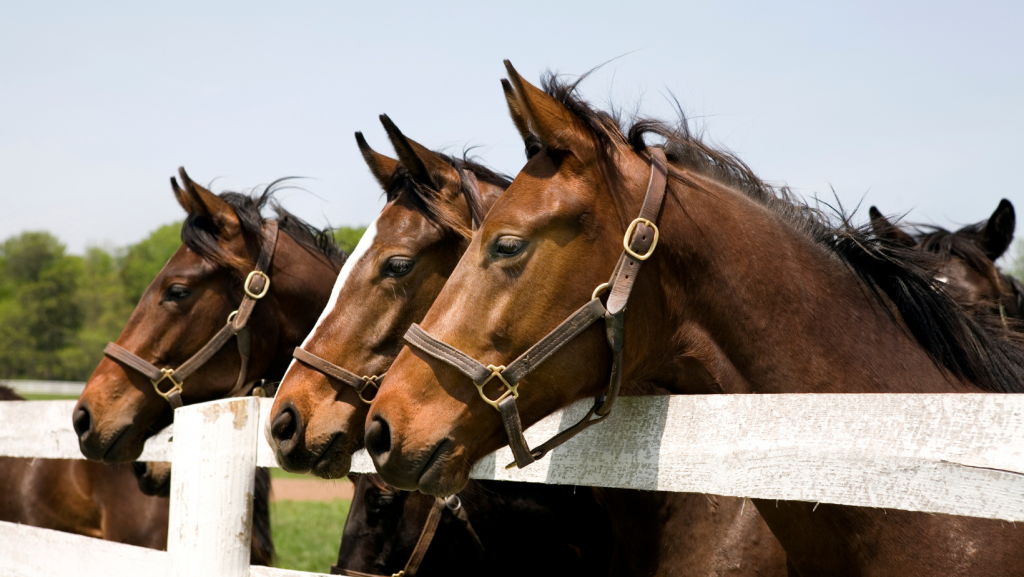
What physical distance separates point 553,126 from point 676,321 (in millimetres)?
659

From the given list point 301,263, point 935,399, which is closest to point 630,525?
point 935,399

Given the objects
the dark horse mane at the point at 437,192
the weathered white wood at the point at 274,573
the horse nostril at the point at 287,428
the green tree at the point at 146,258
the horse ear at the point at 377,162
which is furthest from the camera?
the green tree at the point at 146,258

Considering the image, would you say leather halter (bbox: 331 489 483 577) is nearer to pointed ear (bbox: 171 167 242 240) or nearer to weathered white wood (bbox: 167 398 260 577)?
weathered white wood (bbox: 167 398 260 577)

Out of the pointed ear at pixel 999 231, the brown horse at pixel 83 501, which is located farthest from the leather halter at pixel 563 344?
the pointed ear at pixel 999 231

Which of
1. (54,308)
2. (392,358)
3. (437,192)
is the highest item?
(437,192)

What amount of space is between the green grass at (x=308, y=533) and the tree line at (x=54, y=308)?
113ft

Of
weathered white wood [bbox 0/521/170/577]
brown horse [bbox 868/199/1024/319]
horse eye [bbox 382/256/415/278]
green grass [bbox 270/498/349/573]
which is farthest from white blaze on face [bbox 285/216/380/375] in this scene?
green grass [bbox 270/498/349/573]

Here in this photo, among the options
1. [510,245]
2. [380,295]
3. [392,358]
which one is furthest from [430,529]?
[510,245]

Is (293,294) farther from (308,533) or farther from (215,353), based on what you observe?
(308,533)

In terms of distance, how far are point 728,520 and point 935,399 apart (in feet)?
4.51

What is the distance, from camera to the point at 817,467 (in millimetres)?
1788

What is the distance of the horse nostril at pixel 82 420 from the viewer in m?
4.16

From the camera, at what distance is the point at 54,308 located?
5884cm

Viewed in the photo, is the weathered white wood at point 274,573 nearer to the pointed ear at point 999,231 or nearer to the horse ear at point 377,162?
the horse ear at point 377,162
